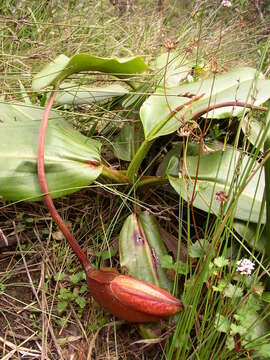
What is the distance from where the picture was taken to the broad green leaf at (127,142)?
1.15m

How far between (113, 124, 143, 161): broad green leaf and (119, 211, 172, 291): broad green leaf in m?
0.19

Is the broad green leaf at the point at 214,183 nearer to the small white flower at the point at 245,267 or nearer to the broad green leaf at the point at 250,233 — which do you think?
the broad green leaf at the point at 250,233

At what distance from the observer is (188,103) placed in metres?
1.01

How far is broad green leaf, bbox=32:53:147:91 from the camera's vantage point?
1.01 metres

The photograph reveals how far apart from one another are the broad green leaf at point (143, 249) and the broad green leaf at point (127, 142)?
19cm

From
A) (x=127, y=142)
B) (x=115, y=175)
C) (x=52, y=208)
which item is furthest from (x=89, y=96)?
(x=52, y=208)

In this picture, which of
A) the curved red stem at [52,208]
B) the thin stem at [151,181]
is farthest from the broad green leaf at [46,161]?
the thin stem at [151,181]

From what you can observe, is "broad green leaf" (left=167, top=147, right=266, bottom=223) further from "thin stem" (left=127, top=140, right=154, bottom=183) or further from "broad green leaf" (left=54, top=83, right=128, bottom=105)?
"broad green leaf" (left=54, top=83, right=128, bottom=105)

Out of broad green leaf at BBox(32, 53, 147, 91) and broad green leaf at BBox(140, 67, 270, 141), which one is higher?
broad green leaf at BBox(32, 53, 147, 91)

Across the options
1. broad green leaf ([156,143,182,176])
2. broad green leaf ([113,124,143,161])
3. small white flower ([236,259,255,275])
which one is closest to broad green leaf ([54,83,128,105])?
broad green leaf ([113,124,143,161])

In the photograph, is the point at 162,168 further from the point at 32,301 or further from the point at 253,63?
the point at 253,63

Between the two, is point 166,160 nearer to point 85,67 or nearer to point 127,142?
point 127,142

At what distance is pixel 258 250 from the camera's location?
90cm

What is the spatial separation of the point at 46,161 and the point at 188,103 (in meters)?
0.36
